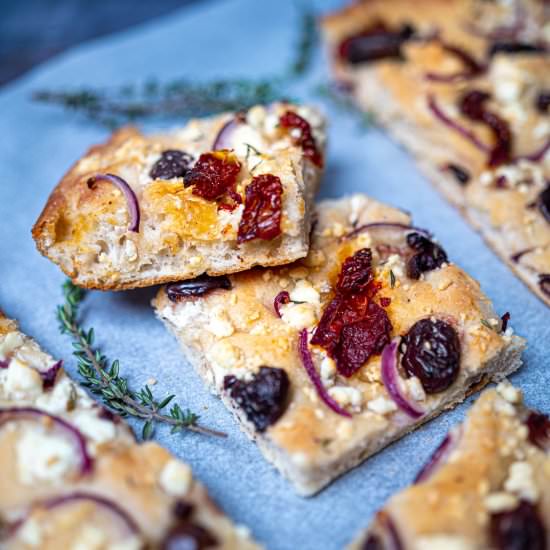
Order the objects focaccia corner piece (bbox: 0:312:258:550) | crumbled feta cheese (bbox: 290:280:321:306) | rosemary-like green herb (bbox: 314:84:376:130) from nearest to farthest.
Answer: focaccia corner piece (bbox: 0:312:258:550) < crumbled feta cheese (bbox: 290:280:321:306) < rosemary-like green herb (bbox: 314:84:376:130)

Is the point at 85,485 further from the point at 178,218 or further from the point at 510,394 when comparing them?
the point at 510,394

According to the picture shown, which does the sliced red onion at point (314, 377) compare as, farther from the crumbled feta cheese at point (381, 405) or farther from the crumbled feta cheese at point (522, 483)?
the crumbled feta cheese at point (522, 483)

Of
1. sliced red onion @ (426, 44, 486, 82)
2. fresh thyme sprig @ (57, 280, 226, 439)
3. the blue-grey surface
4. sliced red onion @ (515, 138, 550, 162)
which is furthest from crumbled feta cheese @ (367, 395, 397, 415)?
sliced red onion @ (426, 44, 486, 82)

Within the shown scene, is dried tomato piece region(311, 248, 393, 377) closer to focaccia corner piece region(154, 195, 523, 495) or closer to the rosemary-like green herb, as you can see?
focaccia corner piece region(154, 195, 523, 495)

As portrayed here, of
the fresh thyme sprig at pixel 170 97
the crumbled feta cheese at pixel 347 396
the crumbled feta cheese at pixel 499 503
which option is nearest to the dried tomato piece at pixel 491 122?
the fresh thyme sprig at pixel 170 97

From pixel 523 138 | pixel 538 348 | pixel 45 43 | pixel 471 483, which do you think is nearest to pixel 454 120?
pixel 523 138

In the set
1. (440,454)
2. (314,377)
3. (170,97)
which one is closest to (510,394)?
(440,454)
